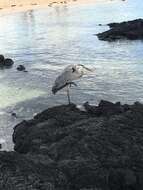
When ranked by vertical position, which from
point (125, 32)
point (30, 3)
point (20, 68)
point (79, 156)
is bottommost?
point (20, 68)

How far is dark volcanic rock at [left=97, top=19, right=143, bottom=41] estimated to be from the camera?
46156mm

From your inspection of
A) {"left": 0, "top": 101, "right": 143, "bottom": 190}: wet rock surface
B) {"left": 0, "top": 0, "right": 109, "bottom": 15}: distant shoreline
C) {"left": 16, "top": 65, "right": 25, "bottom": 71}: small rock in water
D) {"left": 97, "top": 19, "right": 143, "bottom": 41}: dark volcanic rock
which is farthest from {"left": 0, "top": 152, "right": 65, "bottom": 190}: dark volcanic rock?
{"left": 0, "top": 0, "right": 109, "bottom": 15}: distant shoreline

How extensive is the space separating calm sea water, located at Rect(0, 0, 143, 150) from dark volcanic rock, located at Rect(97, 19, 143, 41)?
1.34 m

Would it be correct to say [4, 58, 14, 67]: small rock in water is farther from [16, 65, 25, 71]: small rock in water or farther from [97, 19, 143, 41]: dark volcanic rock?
[97, 19, 143, 41]: dark volcanic rock

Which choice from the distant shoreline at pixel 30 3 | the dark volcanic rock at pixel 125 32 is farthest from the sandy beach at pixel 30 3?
the dark volcanic rock at pixel 125 32

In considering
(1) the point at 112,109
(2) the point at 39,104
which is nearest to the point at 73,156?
(1) the point at 112,109

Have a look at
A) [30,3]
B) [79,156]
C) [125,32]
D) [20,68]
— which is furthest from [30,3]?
[79,156]

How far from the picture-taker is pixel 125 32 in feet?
157

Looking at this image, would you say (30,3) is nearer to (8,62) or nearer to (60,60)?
(60,60)

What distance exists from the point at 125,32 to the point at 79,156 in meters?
34.7

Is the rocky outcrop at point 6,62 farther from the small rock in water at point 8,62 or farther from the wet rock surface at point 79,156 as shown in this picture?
the wet rock surface at point 79,156

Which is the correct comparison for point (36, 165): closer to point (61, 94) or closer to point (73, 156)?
point (73, 156)

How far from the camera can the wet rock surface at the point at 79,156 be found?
12922mm

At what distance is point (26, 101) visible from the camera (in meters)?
26.0
